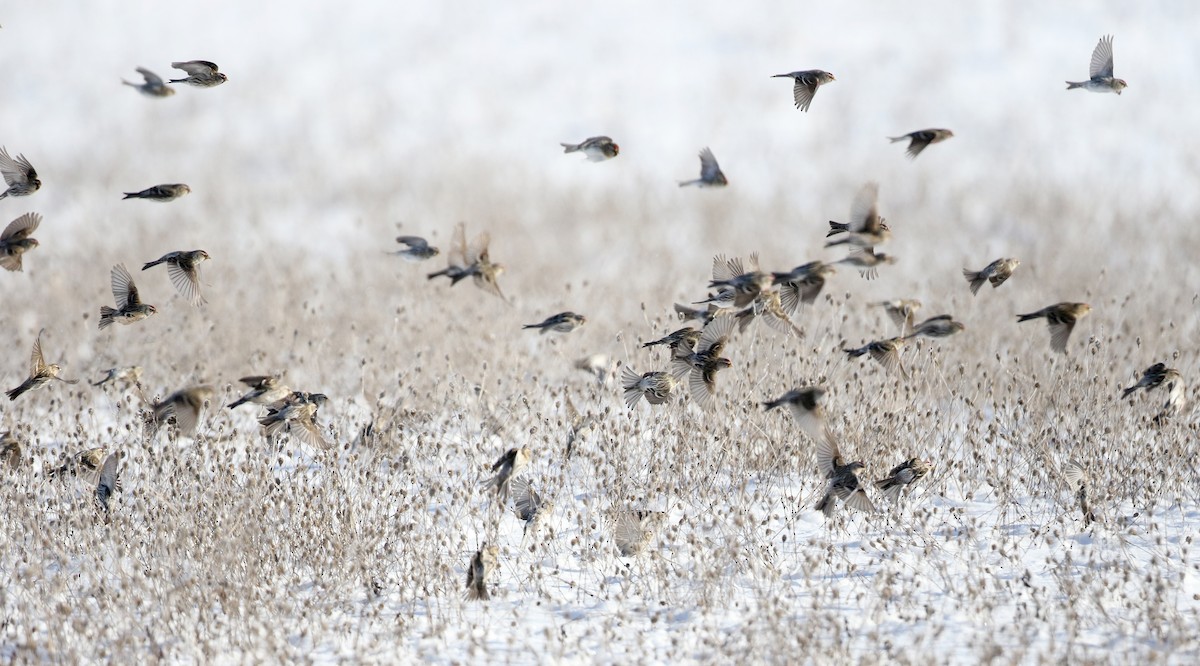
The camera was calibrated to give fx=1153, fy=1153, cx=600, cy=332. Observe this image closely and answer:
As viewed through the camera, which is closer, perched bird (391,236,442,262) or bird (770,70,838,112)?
bird (770,70,838,112)

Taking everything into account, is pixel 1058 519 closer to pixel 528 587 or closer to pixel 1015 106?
pixel 528 587

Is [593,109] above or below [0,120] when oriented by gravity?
above

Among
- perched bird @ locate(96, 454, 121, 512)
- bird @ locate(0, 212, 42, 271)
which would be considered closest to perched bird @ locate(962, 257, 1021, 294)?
perched bird @ locate(96, 454, 121, 512)

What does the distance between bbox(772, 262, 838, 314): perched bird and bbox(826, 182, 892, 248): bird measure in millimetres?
137

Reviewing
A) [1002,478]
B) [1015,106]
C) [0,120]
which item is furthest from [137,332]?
[1015,106]

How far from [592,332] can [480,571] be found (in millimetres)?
5224

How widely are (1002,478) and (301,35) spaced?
2085 cm

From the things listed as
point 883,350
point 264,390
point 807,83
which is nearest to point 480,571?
point 264,390

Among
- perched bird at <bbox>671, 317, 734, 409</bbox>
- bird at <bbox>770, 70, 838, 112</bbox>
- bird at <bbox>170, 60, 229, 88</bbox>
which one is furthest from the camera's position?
bird at <bbox>170, 60, 229, 88</bbox>

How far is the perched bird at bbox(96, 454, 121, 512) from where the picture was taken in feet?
19.8

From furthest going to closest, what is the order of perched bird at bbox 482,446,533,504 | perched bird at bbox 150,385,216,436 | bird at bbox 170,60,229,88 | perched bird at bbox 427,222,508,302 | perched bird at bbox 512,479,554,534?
bird at bbox 170,60,229,88
perched bird at bbox 512,479,554,534
perched bird at bbox 427,222,508,302
perched bird at bbox 482,446,533,504
perched bird at bbox 150,385,216,436

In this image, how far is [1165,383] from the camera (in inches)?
257

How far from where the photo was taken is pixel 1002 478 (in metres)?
7.07

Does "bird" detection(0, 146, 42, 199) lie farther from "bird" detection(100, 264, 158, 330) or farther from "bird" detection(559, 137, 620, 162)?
"bird" detection(559, 137, 620, 162)
